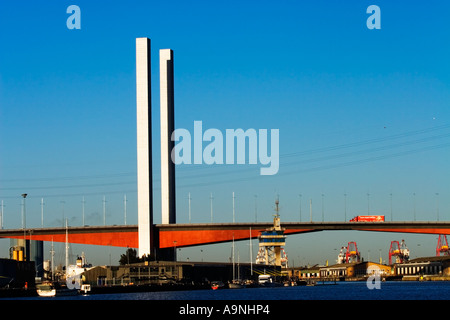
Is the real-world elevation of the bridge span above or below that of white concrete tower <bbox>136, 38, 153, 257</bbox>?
below

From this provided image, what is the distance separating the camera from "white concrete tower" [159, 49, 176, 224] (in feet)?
511

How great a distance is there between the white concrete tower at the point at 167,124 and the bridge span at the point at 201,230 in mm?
6388

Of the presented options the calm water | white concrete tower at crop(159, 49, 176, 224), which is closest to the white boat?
the calm water

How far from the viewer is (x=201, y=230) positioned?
165 metres

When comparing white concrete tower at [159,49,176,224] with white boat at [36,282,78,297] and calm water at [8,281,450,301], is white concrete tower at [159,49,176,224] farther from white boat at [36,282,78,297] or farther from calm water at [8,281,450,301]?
white boat at [36,282,78,297]

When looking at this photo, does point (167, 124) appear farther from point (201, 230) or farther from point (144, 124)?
point (201, 230)

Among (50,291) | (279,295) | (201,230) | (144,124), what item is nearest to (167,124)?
(144,124)

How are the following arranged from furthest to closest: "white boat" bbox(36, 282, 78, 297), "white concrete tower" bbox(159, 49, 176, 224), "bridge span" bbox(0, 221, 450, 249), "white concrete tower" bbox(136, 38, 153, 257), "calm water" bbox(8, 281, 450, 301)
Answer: "bridge span" bbox(0, 221, 450, 249), "white concrete tower" bbox(159, 49, 176, 224), "white concrete tower" bbox(136, 38, 153, 257), "white boat" bbox(36, 282, 78, 297), "calm water" bbox(8, 281, 450, 301)

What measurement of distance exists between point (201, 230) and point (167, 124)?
76.5 feet

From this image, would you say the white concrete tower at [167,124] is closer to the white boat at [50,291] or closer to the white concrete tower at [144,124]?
the white concrete tower at [144,124]

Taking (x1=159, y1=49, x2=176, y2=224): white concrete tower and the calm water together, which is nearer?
the calm water

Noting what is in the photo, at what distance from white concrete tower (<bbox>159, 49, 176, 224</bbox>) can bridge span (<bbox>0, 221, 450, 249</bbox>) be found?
6388mm

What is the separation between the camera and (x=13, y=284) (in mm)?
143000
